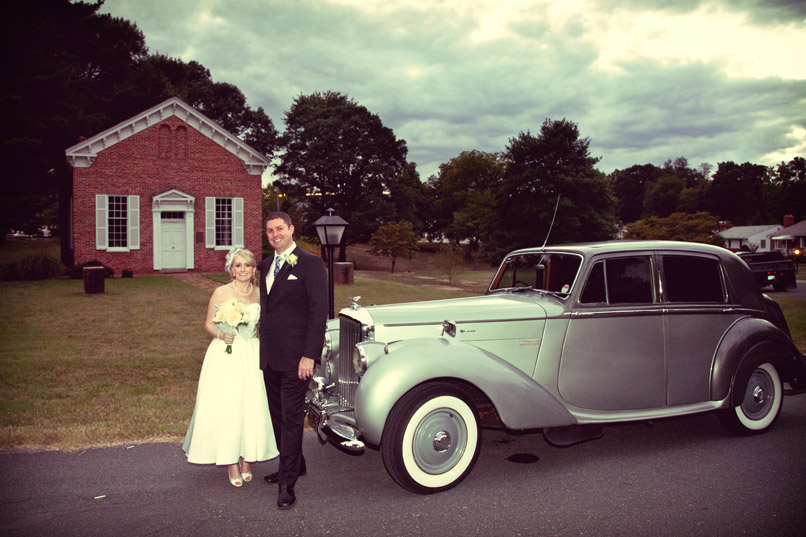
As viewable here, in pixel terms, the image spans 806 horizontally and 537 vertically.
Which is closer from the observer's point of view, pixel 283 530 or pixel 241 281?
pixel 283 530

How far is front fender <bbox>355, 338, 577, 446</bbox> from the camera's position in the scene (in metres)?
3.72

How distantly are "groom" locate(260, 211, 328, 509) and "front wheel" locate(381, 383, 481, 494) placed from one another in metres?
0.64

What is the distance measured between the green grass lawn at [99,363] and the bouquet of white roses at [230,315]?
165cm

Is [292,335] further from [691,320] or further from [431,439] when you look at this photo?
[691,320]

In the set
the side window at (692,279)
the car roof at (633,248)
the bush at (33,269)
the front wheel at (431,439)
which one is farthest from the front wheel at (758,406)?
the bush at (33,269)

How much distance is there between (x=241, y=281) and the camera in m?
4.18

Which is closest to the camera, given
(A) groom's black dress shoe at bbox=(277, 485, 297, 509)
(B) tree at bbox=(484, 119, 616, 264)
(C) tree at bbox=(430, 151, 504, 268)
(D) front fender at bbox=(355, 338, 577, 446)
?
(A) groom's black dress shoe at bbox=(277, 485, 297, 509)

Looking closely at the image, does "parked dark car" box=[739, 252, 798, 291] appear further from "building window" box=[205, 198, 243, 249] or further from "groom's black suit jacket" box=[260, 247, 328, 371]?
"groom's black suit jacket" box=[260, 247, 328, 371]

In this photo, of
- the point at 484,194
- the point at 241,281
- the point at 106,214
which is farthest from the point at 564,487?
the point at 484,194

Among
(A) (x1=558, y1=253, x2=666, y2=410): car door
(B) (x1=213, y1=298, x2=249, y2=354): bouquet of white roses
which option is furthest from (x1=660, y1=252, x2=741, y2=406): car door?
(B) (x1=213, y1=298, x2=249, y2=354): bouquet of white roses

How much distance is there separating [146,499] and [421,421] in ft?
6.34

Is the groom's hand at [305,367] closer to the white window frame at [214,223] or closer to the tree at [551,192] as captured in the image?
the white window frame at [214,223]

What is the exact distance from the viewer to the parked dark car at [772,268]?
69.4 feet

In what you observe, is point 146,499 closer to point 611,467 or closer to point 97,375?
point 611,467
